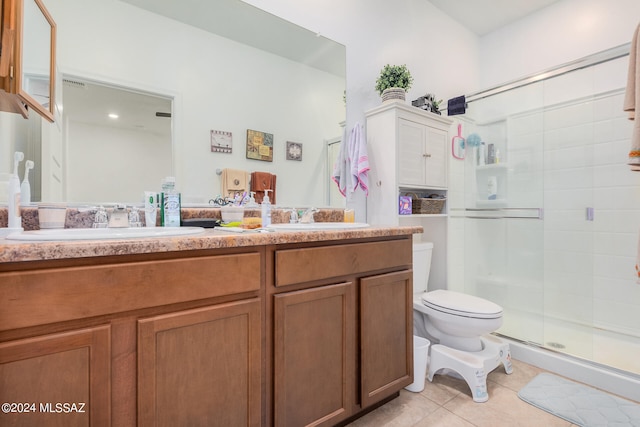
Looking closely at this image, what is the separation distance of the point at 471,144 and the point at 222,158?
2028 mm

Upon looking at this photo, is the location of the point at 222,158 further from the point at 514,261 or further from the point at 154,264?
the point at 514,261

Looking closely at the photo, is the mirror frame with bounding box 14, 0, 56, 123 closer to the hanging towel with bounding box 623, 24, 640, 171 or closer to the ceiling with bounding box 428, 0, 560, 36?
the hanging towel with bounding box 623, 24, 640, 171

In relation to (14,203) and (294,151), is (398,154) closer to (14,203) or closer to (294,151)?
(294,151)

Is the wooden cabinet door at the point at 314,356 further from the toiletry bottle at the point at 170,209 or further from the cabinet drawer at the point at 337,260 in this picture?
the toiletry bottle at the point at 170,209

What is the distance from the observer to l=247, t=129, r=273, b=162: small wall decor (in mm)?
1704

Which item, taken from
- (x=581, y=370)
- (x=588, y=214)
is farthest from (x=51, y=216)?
(x=588, y=214)

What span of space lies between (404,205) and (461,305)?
0.71 metres

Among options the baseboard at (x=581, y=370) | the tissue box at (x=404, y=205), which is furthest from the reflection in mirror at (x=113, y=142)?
the baseboard at (x=581, y=370)

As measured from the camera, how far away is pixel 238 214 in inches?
57.6

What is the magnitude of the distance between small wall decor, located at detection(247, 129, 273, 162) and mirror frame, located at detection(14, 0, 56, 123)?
0.83 meters

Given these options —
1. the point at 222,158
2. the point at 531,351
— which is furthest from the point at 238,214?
the point at 531,351

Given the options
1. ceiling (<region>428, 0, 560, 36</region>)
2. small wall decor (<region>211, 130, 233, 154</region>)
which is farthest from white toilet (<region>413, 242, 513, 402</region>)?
ceiling (<region>428, 0, 560, 36</region>)

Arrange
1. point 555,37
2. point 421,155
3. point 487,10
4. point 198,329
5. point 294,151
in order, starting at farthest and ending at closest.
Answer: point 487,10 < point 555,37 < point 421,155 < point 294,151 < point 198,329

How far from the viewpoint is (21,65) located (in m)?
0.98
